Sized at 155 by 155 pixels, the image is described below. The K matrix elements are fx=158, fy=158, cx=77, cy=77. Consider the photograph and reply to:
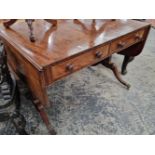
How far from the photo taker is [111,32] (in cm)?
113

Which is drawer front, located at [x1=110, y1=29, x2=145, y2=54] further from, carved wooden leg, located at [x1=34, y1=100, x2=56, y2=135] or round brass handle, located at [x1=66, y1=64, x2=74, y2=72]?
carved wooden leg, located at [x1=34, y1=100, x2=56, y2=135]

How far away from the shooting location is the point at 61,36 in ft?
3.44

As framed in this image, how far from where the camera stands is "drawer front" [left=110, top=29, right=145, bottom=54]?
3.68ft

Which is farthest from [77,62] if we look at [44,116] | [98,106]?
[98,106]

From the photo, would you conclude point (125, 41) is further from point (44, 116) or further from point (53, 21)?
point (44, 116)

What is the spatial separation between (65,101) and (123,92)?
615mm

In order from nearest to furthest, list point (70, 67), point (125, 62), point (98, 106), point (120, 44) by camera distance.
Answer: point (70, 67) < point (120, 44) < point (98, 106) < point (125, 62)

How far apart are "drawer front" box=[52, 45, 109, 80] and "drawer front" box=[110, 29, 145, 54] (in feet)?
0.26

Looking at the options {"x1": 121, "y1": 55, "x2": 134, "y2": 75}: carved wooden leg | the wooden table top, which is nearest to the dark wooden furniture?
the wooden table top

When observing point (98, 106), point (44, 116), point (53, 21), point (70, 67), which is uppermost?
point (53, 21)

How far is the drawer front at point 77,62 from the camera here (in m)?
0.88

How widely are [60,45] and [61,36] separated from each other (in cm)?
13
